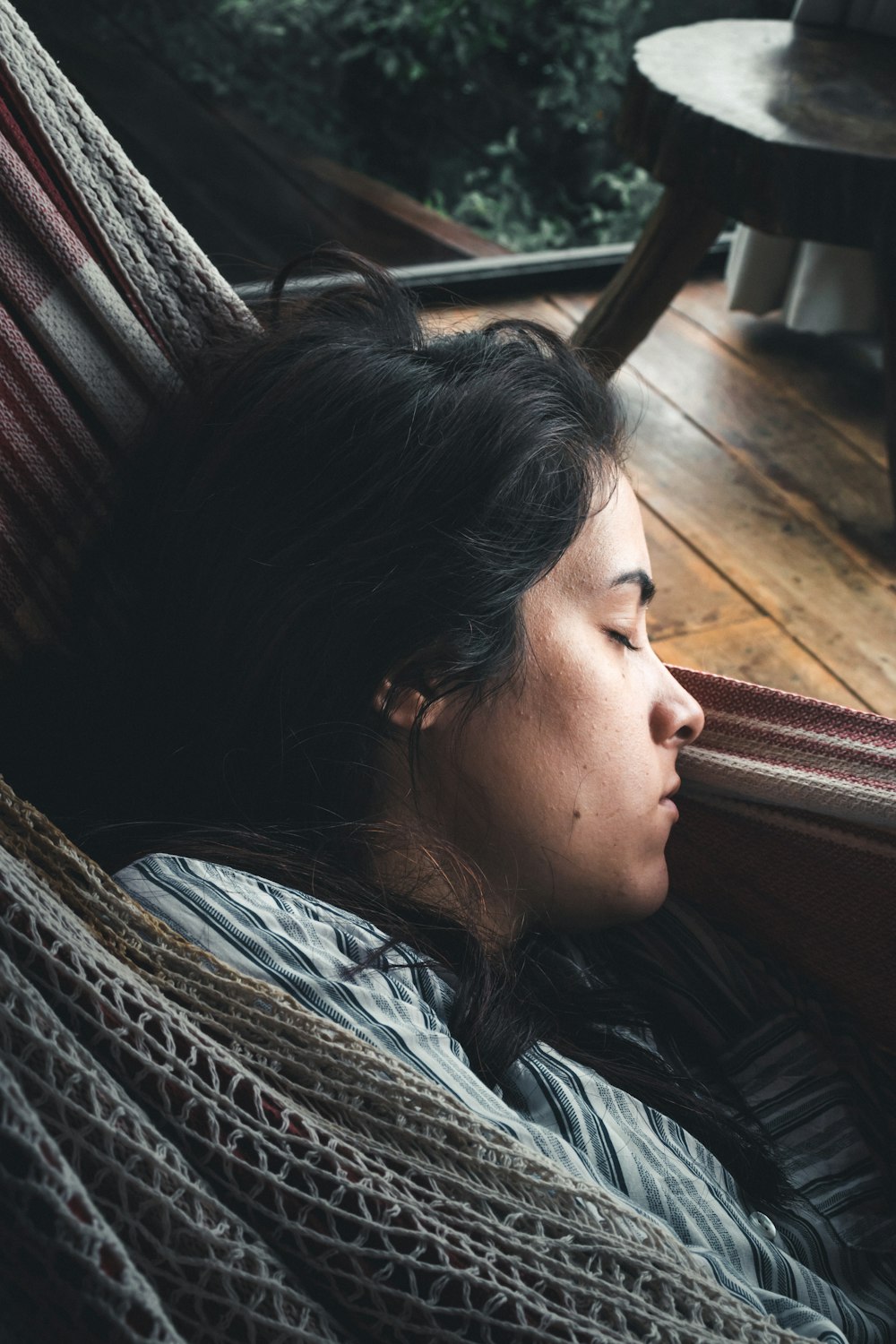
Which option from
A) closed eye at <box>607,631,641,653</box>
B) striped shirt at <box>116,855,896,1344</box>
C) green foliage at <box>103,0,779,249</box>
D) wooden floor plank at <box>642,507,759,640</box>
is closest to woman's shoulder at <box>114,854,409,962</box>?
striped shirt at <box>116,855,896,1344</box>

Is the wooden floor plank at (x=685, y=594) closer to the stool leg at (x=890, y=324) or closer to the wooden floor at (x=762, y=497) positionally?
the wooden floor at (x=762, y=497)

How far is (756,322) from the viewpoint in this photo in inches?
92.1

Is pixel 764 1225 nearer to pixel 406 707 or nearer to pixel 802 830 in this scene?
pixel 802 830

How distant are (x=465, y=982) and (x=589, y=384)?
1.45 feet

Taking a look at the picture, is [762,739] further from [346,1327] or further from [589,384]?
[346,1327]

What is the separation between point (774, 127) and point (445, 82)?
2.32 ft

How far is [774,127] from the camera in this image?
4.95 feet

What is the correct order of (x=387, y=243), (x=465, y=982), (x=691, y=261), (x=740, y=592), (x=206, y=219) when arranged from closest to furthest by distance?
(x=465, y=982)
(x=740, y=592)
(x=691, y=261)
(x=206, y=219)
(x=387, y=243)

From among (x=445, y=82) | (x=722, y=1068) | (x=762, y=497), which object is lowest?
(x=722, y=1068)

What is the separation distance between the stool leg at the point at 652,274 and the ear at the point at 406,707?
110 centimetres

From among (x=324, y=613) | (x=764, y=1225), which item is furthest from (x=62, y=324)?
(x=764, y=1225)

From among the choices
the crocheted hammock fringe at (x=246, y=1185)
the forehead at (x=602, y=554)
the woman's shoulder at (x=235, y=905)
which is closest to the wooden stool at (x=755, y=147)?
the forehead at (x=602, y=554)

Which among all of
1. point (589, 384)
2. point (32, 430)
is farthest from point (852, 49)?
point (32, 430)

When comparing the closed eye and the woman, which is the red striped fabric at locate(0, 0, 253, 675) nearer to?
the woman
